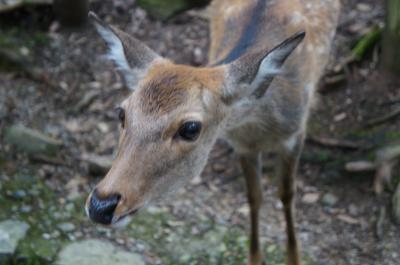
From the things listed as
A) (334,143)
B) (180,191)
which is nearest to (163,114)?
(180,191)

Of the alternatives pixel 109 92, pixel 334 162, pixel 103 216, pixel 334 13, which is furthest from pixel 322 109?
pixel 103 216

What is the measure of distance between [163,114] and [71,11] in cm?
381

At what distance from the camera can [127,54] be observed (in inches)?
171

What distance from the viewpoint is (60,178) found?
6.02 meters

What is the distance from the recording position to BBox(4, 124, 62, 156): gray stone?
612 cm

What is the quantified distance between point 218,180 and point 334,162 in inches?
37.1

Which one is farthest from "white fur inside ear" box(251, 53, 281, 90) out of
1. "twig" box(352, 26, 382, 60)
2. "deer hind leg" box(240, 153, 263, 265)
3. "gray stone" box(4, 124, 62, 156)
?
"twig" box(352, 26, 382, 60)

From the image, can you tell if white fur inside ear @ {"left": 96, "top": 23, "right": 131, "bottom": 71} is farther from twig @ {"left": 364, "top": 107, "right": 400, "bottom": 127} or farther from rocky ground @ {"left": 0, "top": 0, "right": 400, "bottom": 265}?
twig @ {"left": 364, "top": 107, "right": 400, "bottom": 127}

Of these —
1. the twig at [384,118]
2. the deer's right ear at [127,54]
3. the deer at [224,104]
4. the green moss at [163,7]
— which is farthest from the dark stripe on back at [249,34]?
the green moss at [163,7]

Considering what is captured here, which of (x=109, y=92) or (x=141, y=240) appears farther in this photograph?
(x=109, y=92)

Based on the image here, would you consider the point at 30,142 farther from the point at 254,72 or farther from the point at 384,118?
the point at 384,118

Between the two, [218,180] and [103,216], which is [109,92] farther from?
[103,216]

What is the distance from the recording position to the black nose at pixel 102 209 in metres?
3.46

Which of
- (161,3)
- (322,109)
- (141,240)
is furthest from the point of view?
(161,3)
